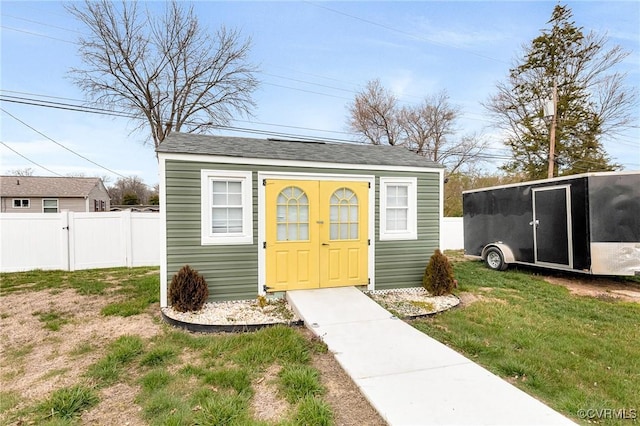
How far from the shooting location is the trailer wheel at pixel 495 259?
8727 millimetres

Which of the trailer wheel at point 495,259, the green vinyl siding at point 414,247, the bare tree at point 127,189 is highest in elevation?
the bare tree at point 127,189

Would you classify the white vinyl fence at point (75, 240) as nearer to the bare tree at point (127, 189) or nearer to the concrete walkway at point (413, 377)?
the concrete walkway at point (413, 377)

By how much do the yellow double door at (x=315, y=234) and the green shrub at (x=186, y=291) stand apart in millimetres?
1195

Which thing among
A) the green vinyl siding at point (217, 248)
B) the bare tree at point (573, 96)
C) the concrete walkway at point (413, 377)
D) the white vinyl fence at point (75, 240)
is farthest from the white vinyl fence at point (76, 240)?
the bare tree at point (573, 96)

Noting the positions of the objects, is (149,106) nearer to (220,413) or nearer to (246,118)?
(246,118)

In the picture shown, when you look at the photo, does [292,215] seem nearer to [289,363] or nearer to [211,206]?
[211,206]

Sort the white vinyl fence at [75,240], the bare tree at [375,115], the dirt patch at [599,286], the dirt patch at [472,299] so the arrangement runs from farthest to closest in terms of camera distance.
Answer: the bare tree at [375,115], the white vinyl fence at [75,240], the dirt patch at [599,286], the dirt patch at [472,299]

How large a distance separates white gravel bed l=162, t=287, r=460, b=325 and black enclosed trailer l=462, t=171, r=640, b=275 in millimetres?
3347

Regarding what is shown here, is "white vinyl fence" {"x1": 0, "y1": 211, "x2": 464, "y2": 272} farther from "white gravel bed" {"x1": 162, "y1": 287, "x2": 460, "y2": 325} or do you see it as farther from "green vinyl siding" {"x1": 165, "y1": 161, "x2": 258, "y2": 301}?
"green vinyl siding" {"x1": 165, "y1": 161, "x2": 258, "y2": 301}

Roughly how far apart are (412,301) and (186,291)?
3.99 metres

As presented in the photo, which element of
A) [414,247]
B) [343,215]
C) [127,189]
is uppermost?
[127,189]

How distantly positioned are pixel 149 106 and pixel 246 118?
5147 mm

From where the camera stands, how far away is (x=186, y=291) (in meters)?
4.88

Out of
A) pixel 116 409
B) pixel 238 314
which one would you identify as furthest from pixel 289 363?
pixel 238 314
